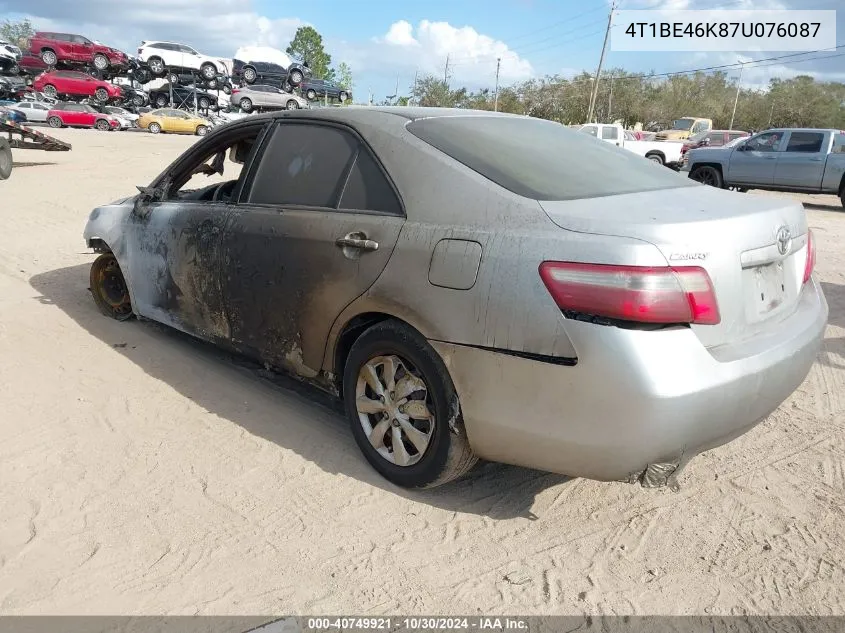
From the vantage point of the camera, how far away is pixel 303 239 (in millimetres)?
3359

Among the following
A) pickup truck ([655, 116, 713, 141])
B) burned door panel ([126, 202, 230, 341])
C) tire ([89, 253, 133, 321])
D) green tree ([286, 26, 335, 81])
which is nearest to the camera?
burned door panel ([126, 202, 230, 341])

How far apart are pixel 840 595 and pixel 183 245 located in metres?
3.75

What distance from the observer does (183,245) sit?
4180mm

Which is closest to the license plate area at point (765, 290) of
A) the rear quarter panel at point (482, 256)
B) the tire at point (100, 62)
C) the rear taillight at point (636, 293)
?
the rear taillight at point (636, 293)

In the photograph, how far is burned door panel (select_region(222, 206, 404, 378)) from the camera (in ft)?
10.1

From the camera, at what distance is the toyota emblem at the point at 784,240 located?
8.96 feet

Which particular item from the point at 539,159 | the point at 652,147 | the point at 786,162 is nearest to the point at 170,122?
the point at 652,147

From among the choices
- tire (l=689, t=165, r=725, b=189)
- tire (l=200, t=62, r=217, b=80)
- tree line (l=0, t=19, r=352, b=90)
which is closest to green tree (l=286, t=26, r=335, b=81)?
tree line (l=0, t=19, r=352, b=90)

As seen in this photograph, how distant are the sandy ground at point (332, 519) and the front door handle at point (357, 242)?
109 cm

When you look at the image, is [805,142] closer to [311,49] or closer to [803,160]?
[803,160]

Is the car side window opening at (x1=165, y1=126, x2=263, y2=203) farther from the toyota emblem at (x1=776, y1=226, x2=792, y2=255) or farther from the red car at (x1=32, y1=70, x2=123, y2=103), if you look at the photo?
the red car at (x1=32, y1=70, x2=123, y2=103)

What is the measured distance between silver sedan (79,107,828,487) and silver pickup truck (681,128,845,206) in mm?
14407

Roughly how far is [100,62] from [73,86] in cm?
276

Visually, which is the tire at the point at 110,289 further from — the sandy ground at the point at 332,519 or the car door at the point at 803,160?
the car door at the point at 803,160
